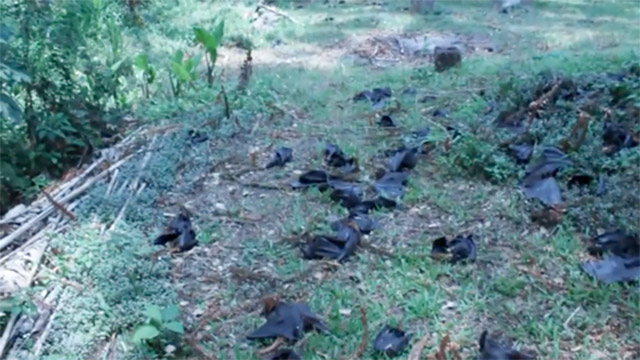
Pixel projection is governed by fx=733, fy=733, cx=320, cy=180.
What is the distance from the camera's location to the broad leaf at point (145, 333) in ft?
7.36

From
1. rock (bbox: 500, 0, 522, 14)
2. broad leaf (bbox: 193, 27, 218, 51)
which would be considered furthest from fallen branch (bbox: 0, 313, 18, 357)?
rock (bbox: 500, 0, 522, 14)

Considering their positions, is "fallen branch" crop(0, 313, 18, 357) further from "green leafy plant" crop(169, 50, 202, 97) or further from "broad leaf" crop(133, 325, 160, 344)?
"green leafy plant" crop(169, 50, 202, 97)

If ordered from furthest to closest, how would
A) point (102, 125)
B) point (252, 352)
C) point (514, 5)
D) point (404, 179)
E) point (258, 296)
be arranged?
point (514, 5) → point (102, 125) → point (404, 179) → point (258, 296) → point (252, 352)

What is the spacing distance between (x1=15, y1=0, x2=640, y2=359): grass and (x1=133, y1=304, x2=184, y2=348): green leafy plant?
0.38ft

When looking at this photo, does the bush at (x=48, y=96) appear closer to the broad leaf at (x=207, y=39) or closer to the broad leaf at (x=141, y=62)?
the broad leaf at (x=141, y=62)

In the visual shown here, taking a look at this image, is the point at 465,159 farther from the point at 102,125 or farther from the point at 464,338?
the point at 102,125

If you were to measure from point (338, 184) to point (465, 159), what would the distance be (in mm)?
626

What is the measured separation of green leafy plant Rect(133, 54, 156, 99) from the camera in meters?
5.31

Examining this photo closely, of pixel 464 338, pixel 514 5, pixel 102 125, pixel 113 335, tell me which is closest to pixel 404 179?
pixel 464 338

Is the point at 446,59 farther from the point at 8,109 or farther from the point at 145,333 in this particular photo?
the point at 145,333

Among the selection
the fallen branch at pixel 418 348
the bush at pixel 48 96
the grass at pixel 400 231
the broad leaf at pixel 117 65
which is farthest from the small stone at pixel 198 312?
the broad leaf at pixel 117 65

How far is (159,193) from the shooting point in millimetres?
3539

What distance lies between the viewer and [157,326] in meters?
2.34

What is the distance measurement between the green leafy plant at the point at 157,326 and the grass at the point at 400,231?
117 millimetres
